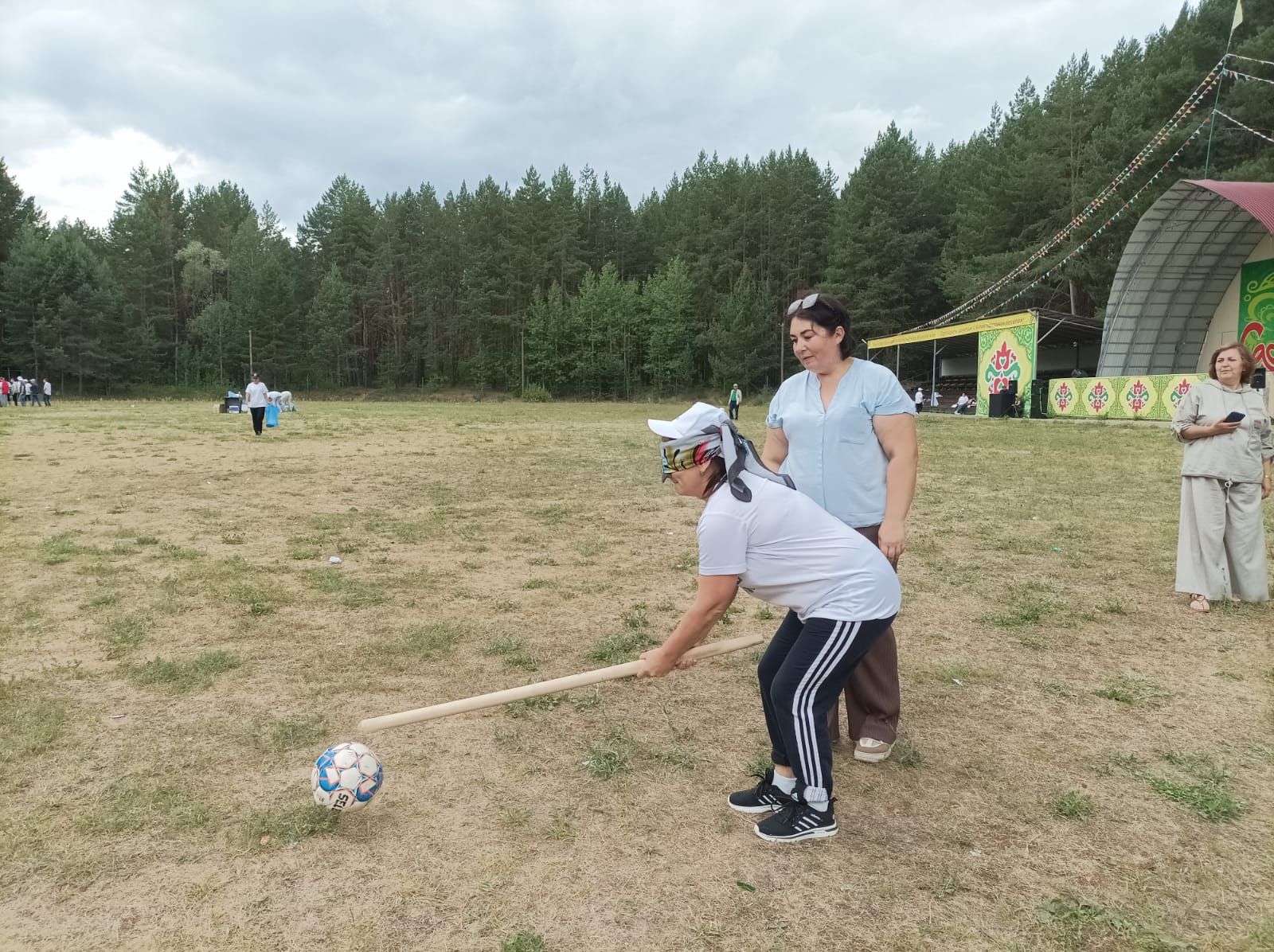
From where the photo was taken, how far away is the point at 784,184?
62344 mm

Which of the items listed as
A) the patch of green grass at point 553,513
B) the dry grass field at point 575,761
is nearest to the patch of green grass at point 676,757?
the dry grass field at point 575,761

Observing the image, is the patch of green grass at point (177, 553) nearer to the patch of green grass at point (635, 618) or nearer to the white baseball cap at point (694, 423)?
the patch of green grass at point (635, 618)

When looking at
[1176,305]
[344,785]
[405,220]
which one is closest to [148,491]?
[344,785]

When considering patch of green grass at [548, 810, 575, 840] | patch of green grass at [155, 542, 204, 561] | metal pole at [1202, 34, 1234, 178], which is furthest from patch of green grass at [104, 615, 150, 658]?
metal pole at [1202, 34, 1234, 178]

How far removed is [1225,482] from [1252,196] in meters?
21.5

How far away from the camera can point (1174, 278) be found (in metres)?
28.4

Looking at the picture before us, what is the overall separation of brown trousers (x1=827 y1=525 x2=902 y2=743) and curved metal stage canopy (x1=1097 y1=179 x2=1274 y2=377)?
27.0 m

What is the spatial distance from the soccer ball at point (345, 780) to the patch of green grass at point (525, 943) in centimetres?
100

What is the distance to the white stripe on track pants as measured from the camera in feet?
9.30

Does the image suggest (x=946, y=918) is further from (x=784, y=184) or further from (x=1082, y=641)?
(x=784, y=184)

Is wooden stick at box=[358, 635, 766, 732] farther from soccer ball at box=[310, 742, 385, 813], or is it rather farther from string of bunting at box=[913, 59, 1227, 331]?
string of bunting at box=[913, 59, 1227, 331]

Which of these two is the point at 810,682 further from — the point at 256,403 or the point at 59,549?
the point at 256,403

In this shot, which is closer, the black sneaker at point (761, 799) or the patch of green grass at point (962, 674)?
the black sneaker at point (761, 799)

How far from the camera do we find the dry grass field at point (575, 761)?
8.74 ft
